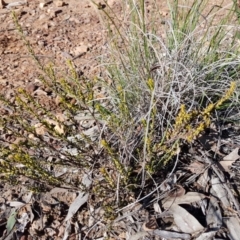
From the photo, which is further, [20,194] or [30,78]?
[30,78]

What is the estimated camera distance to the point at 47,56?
2381 mm

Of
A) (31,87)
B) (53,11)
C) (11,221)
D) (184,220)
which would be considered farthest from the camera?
(53,11)

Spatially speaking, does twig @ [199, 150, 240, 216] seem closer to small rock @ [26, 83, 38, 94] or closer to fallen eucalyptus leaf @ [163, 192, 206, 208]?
fallen eucalyptus leaf @ [163, 192, 206, 208]

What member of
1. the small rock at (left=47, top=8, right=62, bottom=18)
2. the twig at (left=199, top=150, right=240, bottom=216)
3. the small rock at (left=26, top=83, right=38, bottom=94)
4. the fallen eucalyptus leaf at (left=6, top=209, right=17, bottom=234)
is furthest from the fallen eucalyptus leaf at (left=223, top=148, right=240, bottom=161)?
the small rock at (left=47, top=8, right=62, bottom=18)

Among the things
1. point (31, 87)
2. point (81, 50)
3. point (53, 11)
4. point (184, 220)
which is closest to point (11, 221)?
point (184, 220)

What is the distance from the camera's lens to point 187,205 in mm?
1653

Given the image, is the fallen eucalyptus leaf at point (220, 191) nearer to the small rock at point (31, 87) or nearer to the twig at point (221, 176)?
the twig at point (221, 176)

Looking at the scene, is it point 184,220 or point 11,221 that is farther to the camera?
point 11,221

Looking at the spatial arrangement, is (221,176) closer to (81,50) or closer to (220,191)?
(220,191)

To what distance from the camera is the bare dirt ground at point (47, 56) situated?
1.70 m

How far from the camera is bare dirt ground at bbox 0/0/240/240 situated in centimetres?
170

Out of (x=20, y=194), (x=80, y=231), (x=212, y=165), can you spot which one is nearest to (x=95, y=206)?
(x=80, y=231)

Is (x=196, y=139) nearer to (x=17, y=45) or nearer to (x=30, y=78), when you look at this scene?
(x=30, y=78)

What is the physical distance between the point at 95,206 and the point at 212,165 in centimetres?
48
